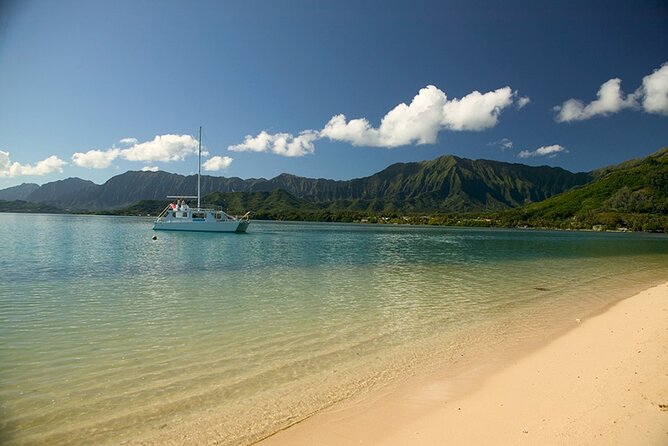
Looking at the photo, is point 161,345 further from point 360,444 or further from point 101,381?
point 360,444

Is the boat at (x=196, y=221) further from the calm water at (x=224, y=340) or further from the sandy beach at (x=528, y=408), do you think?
the sandy beach at (x=528, y=408)

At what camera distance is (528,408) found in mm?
7141

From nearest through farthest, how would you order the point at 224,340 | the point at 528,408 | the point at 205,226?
the point at 528,408
the point at 224,340
the point at 205,226

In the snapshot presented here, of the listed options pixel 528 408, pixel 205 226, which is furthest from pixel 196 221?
pixel 528 408

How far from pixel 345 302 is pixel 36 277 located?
63.5ft

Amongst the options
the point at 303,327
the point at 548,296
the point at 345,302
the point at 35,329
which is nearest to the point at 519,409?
the point at 303,327

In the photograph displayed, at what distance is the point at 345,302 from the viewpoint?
18.2 metres

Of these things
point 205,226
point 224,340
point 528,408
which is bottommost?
point 224,340

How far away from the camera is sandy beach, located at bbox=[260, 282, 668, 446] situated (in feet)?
20.0

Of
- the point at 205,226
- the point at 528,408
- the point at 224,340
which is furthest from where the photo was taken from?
the point at 205,226

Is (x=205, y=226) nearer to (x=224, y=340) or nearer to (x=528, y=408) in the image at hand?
(x=224, y=340)

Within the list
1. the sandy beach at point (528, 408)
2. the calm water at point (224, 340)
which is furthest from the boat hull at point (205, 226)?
the sandy beach at point (528, 408)

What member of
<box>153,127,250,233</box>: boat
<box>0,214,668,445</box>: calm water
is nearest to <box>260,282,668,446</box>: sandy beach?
<box>0,214,668,445</box>: calm water

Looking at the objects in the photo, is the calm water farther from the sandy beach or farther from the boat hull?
the boat hull
